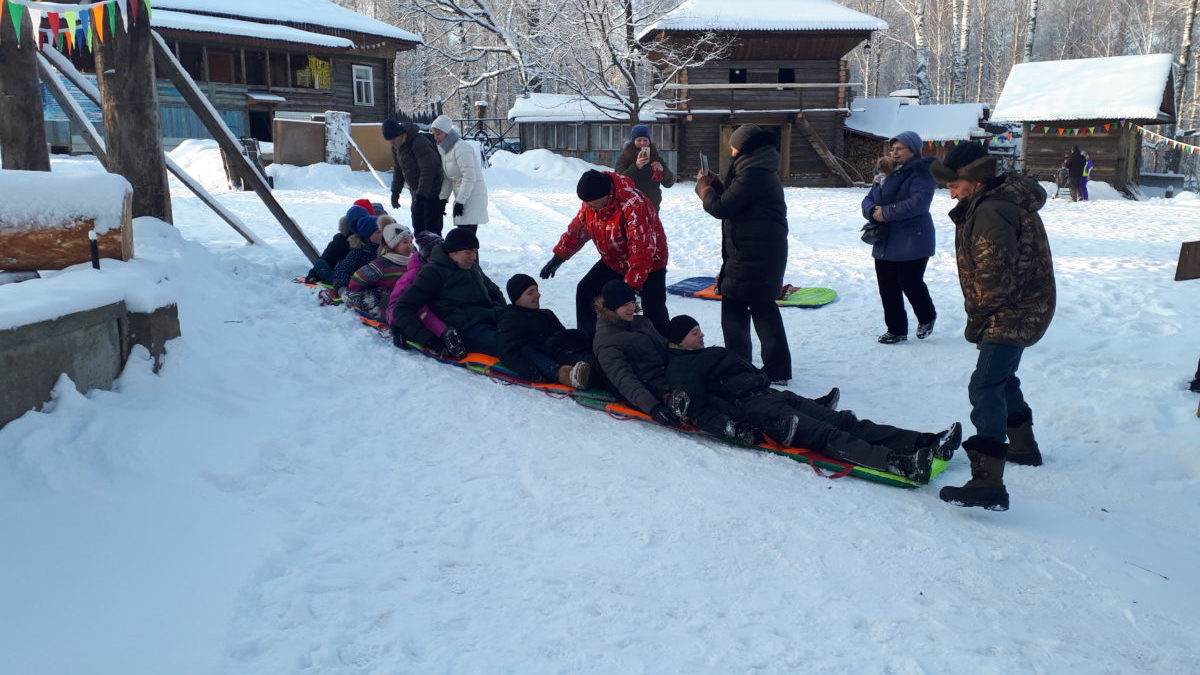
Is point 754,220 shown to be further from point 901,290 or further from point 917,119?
point 917,119

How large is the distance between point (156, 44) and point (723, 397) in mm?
5411

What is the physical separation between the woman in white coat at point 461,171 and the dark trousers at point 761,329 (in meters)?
3.39

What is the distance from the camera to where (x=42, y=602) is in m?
2.61

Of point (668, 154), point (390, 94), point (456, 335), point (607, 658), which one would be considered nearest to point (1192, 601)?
point (607, 658)

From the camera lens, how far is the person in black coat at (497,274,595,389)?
17.4 feet

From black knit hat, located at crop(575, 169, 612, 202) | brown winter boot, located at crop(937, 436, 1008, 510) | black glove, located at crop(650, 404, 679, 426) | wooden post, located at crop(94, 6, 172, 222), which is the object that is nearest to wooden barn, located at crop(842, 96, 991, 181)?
black knit hat, located at crop(575, 169, 612, 202)

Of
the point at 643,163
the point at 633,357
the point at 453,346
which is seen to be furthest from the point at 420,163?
the point at 633,357

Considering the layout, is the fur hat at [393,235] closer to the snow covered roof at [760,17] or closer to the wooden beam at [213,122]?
the wooden beam at [213,122]

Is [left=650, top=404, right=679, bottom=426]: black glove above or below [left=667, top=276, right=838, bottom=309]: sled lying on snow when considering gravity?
below

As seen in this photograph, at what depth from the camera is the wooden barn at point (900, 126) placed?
27.6 meters

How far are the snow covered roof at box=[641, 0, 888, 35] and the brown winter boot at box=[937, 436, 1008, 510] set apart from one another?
78.6ft

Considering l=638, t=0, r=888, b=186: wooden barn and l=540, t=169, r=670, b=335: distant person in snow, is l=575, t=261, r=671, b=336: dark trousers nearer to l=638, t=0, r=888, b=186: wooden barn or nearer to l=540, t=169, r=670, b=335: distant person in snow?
l=540, t=169, r=670, b=335: distant person in snow

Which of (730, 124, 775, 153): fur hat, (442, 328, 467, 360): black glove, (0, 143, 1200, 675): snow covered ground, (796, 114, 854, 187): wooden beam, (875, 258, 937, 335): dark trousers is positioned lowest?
(0, 143, 1200, 675): snow covered ground

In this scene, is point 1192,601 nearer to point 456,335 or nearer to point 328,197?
point 456,335
